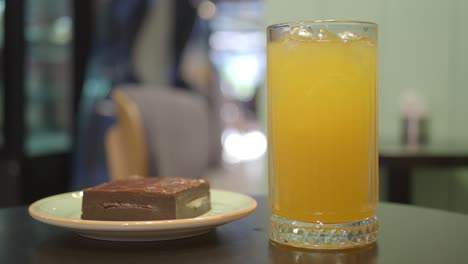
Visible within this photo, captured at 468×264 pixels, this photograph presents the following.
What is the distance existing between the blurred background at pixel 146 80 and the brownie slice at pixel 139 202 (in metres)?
1.54

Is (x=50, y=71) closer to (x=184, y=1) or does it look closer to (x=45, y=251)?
(x=184, y=1)

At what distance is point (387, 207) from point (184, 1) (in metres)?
4.77

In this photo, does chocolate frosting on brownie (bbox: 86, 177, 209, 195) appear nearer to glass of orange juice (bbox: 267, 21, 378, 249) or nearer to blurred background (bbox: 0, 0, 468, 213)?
glass of orange juice (bbox: 267, 21, 378, 249)

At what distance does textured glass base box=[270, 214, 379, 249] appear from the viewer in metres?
0.80

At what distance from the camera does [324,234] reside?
80cm

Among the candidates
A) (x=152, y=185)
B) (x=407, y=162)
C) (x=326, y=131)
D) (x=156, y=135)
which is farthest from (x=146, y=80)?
(x=326, y=131)

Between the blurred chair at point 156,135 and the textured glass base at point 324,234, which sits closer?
the textured glass base at point 324,234

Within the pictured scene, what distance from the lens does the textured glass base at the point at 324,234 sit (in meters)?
0.80

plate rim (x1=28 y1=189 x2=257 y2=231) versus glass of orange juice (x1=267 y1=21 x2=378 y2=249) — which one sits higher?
glass of orange juice (x1=267 y1=21 x2=378 y2=249)

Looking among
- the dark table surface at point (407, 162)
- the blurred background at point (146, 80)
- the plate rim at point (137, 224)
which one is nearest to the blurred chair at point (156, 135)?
the blurred background at point (146, 80)

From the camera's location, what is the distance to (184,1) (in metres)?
5.66

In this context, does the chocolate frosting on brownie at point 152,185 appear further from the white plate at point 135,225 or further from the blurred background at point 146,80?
the blurred background at point 146,80

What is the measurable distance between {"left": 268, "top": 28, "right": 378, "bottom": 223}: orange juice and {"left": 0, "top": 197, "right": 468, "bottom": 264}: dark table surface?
7 cm

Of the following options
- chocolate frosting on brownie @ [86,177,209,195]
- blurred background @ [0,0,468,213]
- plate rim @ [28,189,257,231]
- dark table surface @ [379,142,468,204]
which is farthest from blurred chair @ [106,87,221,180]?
plate rim @ [28,189,257,231]
